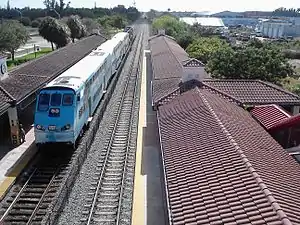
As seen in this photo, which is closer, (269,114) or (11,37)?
(269,114)

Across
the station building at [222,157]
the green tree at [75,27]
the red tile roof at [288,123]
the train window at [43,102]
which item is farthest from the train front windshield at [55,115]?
the green tree at [75,27]

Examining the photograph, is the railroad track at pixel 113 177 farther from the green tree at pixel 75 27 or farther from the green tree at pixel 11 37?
the green tree at pixel 75 27

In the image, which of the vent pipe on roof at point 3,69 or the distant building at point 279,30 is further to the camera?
the distant building at point 279,30

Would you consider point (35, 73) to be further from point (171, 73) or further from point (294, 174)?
point (294, 174)

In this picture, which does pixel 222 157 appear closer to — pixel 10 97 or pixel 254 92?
pixel 254 92

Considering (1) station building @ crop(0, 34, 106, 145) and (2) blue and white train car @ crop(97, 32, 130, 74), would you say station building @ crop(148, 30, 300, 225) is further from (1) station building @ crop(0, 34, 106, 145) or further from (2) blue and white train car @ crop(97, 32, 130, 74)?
(2) blue and white train car @ crop(97, 32, 130, 74)

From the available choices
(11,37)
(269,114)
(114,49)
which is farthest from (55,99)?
(11,37)
